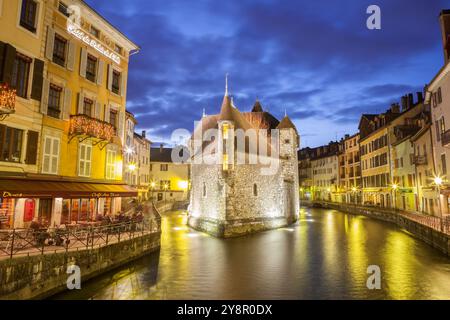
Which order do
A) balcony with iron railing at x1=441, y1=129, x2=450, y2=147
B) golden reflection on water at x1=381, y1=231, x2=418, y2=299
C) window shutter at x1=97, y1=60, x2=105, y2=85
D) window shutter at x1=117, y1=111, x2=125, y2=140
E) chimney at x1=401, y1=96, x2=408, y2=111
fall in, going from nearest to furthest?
golden reflection on water at x1=381, y1=231, x2=418, y2=299, window shutter at x1=97, y1=60, x2=105, y2=85, window shutter at x1=117, y1=111, x2=125, y2=140, balcony with iron railing at x1=441, y1=129, x2=450, y2=147, chimney at x1=401, y1=96, x2=408, y2=111

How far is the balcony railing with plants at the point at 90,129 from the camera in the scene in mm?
15531

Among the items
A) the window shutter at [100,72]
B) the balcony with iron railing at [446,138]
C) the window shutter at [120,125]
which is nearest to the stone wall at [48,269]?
the window shutter at [120,125]

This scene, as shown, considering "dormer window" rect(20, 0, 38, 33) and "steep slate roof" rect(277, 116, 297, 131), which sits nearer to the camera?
"dormer window" rect(20, 0, 38, 33)

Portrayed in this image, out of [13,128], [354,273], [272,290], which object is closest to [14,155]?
[13,128]

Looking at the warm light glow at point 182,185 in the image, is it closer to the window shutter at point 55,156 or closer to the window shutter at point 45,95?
the window shutter at point 55,156

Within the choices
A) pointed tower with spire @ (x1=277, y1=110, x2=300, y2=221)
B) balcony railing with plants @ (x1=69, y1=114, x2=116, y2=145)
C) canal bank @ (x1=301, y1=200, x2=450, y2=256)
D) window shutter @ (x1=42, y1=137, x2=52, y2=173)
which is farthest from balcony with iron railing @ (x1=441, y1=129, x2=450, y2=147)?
window shutter @ (x1=42, y1=137, x2=52, y2=173)

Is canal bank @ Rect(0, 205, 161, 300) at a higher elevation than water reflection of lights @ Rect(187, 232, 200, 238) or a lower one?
higher

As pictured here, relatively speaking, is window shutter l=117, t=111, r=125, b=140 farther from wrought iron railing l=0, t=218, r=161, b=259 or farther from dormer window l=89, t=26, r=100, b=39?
wrought iron railing l=0, t=218, r=161, b=259

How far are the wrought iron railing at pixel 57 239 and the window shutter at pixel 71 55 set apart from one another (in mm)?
8407

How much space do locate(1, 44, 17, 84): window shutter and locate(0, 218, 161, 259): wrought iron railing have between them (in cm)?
599

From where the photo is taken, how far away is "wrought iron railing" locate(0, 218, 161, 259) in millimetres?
9992

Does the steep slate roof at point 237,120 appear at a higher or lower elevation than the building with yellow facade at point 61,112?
higher

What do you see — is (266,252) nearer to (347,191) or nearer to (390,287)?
(390,287)

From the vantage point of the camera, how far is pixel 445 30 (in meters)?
21.8
